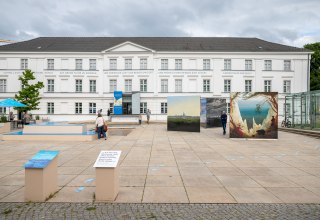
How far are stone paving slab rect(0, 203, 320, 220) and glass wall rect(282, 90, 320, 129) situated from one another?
56.5 ft

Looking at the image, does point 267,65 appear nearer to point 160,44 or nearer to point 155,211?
point 160,44

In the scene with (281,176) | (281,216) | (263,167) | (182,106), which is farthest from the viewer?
(182,106)

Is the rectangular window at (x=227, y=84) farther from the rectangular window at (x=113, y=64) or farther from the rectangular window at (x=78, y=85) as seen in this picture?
the rectangular window at (x=78, y=85)

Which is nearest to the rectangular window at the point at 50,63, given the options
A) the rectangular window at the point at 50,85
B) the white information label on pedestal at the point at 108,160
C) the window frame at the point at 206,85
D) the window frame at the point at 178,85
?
the rectangular window at the point at 50,85

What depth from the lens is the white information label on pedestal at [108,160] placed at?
17.7 ft

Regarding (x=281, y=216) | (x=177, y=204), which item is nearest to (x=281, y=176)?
(x=281, y=216)

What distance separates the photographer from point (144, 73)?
4069 cm

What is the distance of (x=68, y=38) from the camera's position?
47.8 metres

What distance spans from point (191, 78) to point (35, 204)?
1466 inches

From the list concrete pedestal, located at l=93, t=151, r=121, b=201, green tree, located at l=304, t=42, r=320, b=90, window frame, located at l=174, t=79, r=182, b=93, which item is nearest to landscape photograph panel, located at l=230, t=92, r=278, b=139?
concrete pedestal, located at l=93, t=151, r=121, b=201

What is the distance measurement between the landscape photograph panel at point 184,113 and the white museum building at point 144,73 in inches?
743

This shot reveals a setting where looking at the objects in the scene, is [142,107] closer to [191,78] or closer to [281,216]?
[191,78]

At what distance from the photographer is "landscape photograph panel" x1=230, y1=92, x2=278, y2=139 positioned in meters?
16.1

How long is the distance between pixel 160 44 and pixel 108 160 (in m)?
40.8
